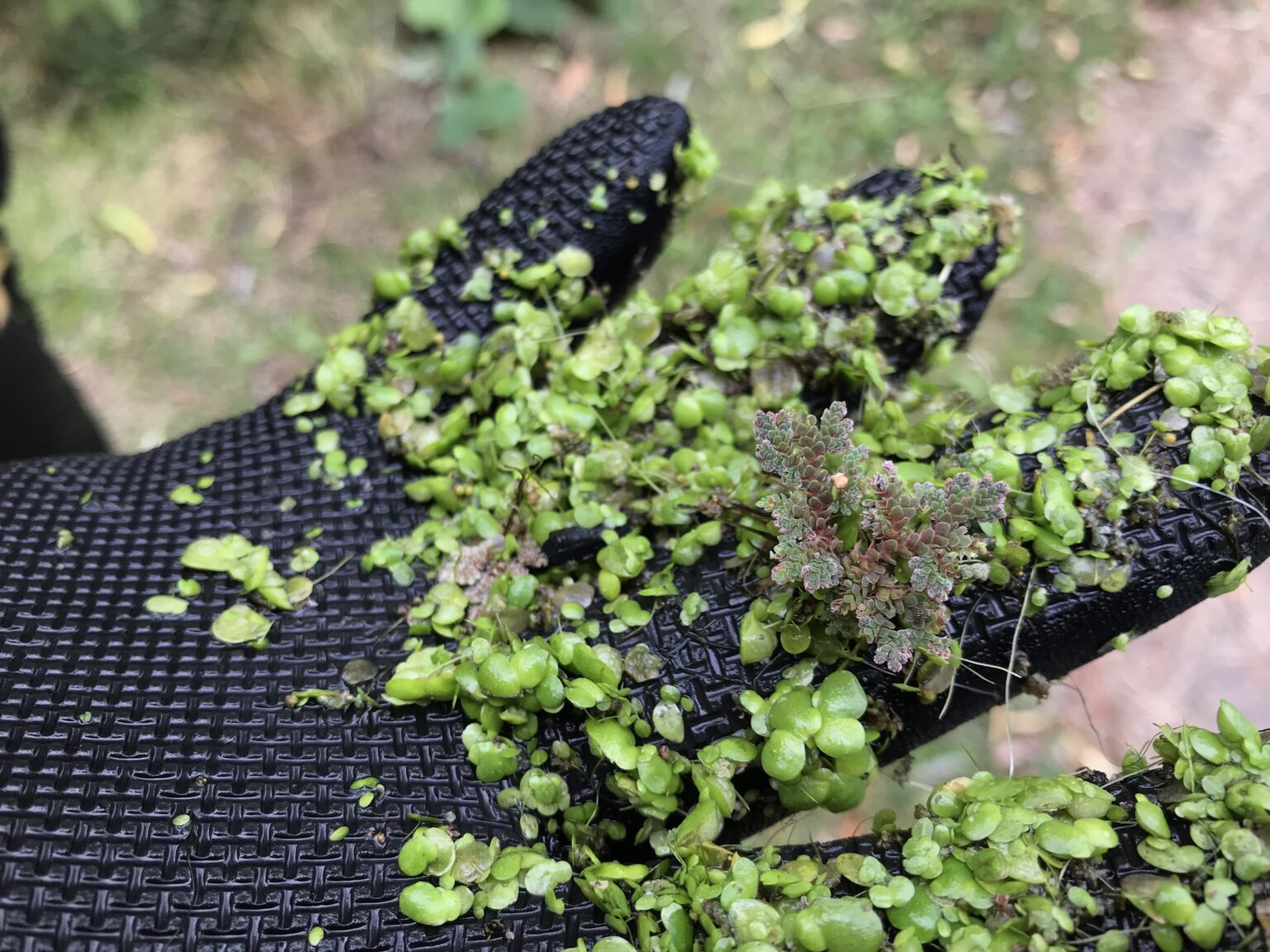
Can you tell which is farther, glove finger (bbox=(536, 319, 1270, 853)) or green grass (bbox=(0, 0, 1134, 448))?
green grass (bbox=(0, 0, 1134, 448))

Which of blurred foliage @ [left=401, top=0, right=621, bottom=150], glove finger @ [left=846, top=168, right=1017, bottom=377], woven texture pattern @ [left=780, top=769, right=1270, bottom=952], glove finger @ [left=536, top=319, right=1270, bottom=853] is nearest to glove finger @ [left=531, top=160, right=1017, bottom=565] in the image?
glove finger @ [left=846, top=168, right=1017, bottom=377]

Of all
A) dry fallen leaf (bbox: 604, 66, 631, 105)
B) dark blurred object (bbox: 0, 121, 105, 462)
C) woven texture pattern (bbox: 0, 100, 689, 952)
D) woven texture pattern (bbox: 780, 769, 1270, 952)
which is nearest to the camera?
woven texture pattern (bbox: 780, 769, 1270, 952)

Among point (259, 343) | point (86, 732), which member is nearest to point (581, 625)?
point (86, 732)

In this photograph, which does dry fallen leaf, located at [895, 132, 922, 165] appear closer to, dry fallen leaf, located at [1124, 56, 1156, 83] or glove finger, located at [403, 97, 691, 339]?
dry fallen leaf, located at [1124, 56, 1156, 83]

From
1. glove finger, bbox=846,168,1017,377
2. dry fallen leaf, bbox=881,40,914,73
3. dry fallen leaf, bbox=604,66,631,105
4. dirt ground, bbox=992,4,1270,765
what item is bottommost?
dirt ground, bbox=992,4,1270,765

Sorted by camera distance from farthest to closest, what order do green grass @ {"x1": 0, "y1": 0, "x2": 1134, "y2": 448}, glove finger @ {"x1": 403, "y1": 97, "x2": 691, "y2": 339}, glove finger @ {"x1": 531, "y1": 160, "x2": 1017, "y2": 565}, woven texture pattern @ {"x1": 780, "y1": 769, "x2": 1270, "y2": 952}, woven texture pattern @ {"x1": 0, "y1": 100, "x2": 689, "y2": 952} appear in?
1. green grass @ {"x1": 0, "y1": 0, "x2": 1134, "y2": 448}
2. glove finger @ {"x1": 403, "y1": 97, "x2": 691, "y2": 339}
3. glove finger @ {"x1": 531, "y1": 160, "x2": 1017, "y2": 565}
4. woven texture pattern @ {"x1": 0, "y1": 100, "x2": 689, "y2": 952}
5. woven texture pattern @ {"x1": 780, "y1": 769, "x2": 1270, "y2": 952}

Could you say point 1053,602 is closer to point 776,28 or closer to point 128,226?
point 776,28

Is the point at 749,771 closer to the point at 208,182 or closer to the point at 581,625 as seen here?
the point at 581,625
